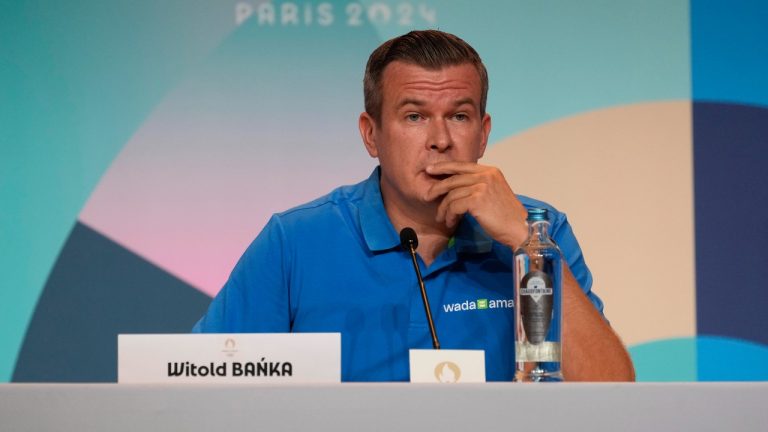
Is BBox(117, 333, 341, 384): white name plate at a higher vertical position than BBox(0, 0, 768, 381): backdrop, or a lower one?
lower

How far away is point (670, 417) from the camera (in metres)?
1.12

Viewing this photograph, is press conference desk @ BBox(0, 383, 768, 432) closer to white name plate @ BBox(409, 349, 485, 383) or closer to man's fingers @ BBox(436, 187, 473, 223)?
white name plate @ BBox(409, 349, 485, 383)

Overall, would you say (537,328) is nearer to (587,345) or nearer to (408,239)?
(587,345)

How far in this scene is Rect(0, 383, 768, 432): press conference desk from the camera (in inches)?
43.6

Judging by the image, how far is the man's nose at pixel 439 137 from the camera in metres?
A: 2.02

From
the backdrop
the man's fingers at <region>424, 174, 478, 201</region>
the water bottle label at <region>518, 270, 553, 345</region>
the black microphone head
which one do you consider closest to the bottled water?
the water bottle label at <region>518, 270, 553, 345</region>

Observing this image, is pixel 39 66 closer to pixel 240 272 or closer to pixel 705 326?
pixel 240 272

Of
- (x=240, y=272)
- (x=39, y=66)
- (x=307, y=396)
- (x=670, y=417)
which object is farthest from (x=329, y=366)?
(x=39, y=66)

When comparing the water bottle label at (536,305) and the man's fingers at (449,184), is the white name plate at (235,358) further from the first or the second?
the man's fingers at (449,184)

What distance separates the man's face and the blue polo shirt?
0.12 metres

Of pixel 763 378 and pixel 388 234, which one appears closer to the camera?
pixel 388 234

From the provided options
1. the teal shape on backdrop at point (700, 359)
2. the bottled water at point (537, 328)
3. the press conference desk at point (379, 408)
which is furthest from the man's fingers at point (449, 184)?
the teal shape on backdrop at point (700, 359)

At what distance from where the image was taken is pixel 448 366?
1.45 metres

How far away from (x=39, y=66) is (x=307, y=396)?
213 centimetres
